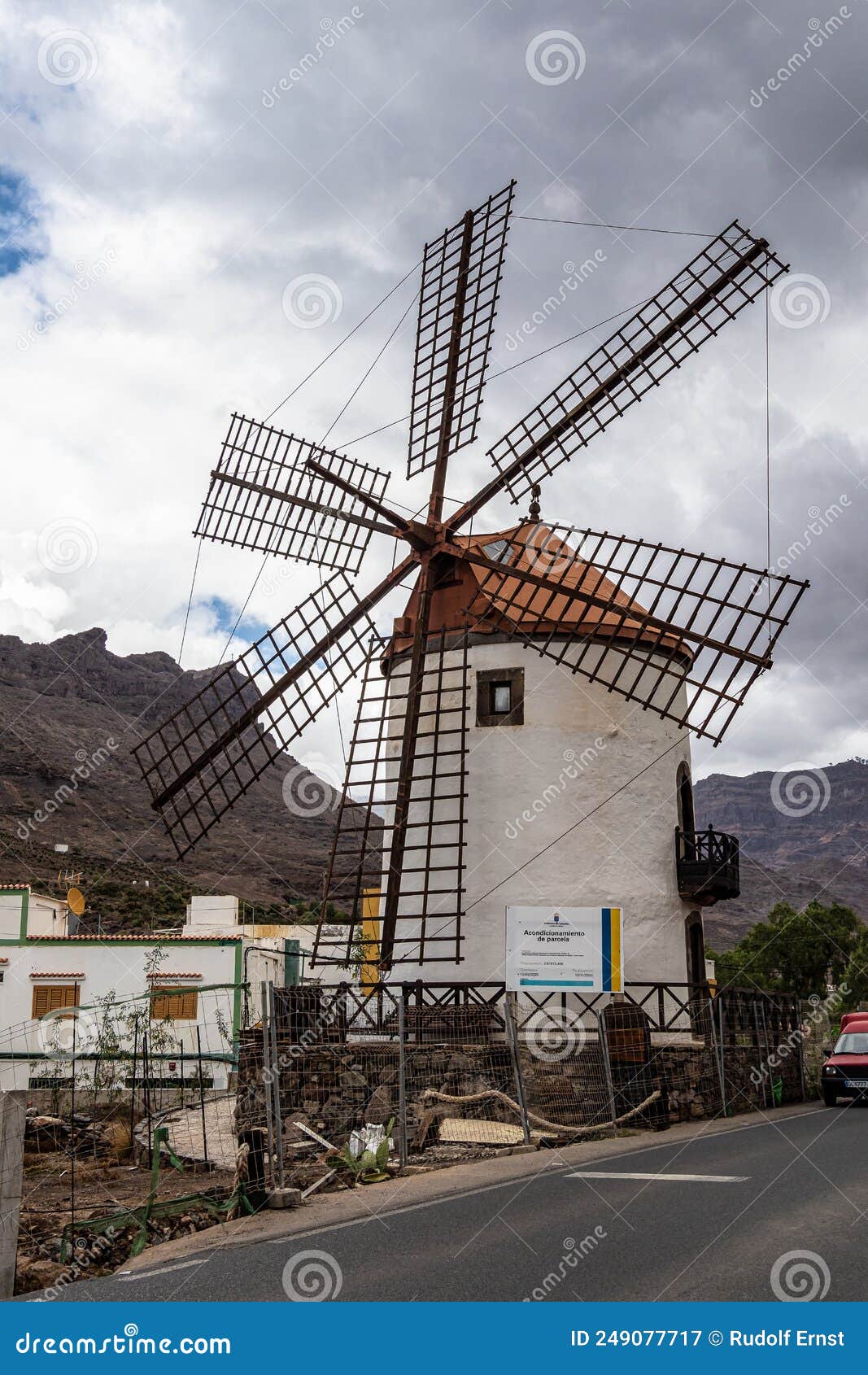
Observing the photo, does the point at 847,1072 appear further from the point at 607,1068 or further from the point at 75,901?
the point at 75,901

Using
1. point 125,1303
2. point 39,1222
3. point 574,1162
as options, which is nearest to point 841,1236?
point 125,1303

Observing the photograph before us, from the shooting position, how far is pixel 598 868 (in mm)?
20531

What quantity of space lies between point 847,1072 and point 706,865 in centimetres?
418

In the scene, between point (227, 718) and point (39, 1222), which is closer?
point (39, 1222)

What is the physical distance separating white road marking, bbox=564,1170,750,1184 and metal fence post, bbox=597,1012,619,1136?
4.46m

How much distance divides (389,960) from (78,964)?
52.8 feet

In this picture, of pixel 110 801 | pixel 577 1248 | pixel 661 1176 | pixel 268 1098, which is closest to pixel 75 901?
pixel 268 1098

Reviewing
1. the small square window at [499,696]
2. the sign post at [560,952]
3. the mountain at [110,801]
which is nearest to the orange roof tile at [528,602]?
the small square window at [499,696]

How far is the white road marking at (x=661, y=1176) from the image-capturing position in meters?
10.9

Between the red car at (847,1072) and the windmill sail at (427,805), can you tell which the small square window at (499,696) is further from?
the red car at (847,1072)

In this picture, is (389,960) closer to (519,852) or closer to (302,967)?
(519,852)

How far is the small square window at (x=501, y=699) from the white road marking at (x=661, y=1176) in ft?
33.5

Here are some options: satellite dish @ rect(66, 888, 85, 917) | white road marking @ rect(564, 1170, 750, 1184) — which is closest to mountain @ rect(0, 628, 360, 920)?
satellite dish @ rect(66, 888, 85, 917)

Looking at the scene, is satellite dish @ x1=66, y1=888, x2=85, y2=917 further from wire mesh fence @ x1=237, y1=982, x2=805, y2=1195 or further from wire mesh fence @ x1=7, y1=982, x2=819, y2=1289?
wire mesh fence @ x1=237, y1=982, x2=805, y2=1195
